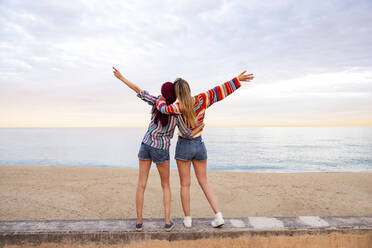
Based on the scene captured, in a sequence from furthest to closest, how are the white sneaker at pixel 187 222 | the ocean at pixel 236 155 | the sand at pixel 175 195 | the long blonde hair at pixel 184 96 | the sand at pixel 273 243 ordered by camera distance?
the ocean at pixel 236 155, the sand at pixel 175 195, the white sneaker at pixel 187 222, the sand at pixel 273 243, the long blonde hair at pixel 184 96

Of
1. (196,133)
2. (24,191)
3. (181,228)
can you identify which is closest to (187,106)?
(196,133)

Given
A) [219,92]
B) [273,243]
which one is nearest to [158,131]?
[219,92]

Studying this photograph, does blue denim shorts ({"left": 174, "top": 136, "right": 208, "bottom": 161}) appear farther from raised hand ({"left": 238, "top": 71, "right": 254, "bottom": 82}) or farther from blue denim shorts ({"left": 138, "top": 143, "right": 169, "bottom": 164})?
raised hand ({"left": 238, "top": 71, "right": 254, "bottom": 82})

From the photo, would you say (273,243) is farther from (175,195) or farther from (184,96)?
(175,195)

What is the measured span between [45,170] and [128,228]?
32.6ft

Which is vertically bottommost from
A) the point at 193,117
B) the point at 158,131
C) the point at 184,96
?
the point at 158,131

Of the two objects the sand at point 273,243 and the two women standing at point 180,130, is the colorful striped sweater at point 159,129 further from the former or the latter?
the sand at point 273,243

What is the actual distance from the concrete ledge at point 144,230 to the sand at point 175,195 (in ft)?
7.99

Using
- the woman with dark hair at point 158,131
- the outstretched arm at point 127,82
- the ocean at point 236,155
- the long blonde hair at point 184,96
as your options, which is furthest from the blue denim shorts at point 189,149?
the ocean at point 236,155

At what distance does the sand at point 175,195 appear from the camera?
20.0 ft

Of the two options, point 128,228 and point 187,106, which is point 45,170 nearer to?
point 128,228

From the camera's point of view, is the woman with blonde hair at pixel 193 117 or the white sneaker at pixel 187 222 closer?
the woman with blonde hair at pixel 193 117

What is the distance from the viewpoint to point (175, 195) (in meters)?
7.61

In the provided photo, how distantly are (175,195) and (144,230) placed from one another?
4440mm
